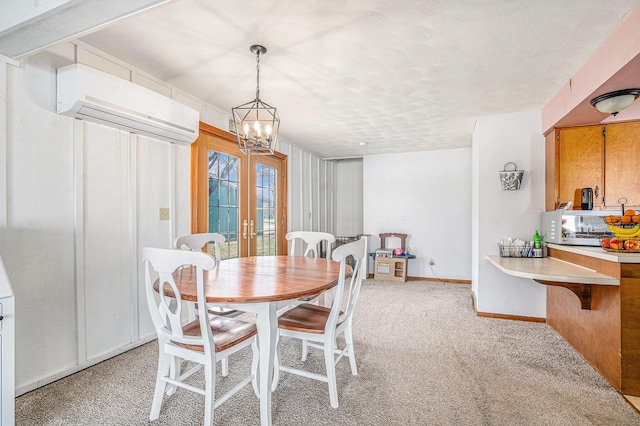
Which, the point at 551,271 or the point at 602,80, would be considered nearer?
the point at 602,80

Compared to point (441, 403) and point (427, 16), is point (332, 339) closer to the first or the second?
point (441, 403)

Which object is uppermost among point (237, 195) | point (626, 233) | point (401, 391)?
point (237, 195)

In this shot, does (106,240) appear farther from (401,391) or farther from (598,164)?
(598,164)

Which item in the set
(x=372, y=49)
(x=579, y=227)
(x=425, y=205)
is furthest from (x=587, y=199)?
(x=425, y=205)

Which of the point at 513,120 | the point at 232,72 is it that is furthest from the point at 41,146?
the point at 513,120

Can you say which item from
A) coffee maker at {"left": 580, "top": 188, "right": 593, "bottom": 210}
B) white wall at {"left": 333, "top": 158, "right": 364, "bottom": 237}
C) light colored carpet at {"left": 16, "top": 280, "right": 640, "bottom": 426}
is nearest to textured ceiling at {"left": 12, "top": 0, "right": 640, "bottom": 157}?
coffee maker at {"left": 580, "top": 188, "right": 593, "bottom": 210}

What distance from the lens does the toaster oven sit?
2.67m

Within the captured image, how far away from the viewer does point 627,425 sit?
5.67ft

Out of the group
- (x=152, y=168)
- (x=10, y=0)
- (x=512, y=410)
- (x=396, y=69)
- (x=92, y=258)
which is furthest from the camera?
(x=152, y=168)

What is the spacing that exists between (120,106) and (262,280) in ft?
5.44

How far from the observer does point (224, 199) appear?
368cm

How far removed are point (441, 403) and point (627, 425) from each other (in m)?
0.96

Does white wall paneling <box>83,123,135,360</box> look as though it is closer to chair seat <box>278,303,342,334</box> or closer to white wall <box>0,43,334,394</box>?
white wall <box>0,43,334,394</box>

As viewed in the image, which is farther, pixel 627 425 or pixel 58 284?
pixel 58 284
